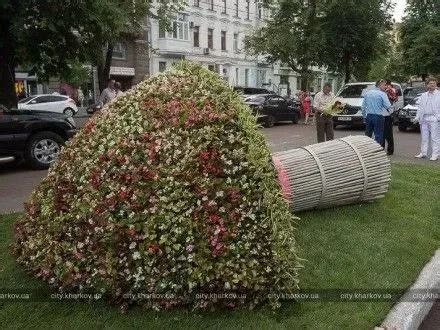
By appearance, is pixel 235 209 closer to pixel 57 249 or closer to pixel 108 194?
pixel 108 194

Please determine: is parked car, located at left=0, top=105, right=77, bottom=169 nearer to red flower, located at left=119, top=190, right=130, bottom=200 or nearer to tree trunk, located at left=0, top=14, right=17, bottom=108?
tree trunk, located at left=0, top=14, right=17, bottom=108

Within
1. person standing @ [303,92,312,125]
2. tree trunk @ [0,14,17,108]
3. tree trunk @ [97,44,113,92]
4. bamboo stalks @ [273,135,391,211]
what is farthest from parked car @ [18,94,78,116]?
bamboo stalks @ [273,135,391,211]

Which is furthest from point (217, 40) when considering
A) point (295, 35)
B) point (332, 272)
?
point (332, 272)

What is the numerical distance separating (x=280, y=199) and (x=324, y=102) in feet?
29.2

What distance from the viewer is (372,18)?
27.0m

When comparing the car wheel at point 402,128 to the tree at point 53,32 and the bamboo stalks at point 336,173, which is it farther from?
the bamboo stalks at point 336,173

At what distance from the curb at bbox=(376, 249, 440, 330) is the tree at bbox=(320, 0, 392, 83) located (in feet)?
74.8

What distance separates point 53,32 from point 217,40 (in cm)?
3598

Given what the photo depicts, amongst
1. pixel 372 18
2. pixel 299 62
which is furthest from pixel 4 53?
pixel 372 18

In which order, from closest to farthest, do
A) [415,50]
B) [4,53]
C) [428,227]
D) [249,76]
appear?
1. [428,227]
2. [4,53]
3. [415,50]
4. [249,76]

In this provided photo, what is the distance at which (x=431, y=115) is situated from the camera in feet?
37.1

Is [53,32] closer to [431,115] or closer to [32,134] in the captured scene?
[32,134]

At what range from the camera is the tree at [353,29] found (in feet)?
85.6

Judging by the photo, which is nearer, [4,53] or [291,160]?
[291,160]
